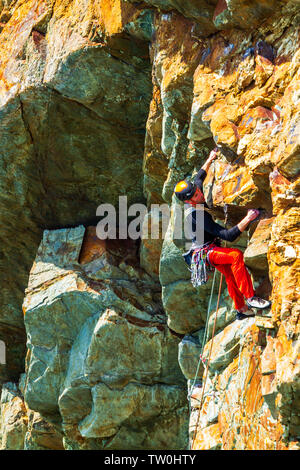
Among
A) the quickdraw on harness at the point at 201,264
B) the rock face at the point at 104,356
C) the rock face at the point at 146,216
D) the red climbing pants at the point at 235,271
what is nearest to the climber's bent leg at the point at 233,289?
the red climbing pants at the point at 235,271

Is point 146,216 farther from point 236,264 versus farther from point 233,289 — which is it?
point 236,264

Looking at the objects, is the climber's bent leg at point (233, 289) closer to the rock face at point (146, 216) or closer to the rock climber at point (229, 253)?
the rock climber at point (229, 253)

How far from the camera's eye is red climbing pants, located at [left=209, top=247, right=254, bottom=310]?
9602mm

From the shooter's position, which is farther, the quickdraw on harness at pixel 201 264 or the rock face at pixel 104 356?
the rock face at pixel 104 356

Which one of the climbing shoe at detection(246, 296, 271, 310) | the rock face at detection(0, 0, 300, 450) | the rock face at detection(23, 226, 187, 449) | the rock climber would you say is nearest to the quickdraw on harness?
the rock climber

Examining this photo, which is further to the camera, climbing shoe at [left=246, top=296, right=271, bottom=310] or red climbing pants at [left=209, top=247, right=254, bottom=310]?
red climbing pants at [left=209, top=247, right=254, bottom=310]

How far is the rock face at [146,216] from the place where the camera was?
9.09m

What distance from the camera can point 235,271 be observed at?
31.8ft

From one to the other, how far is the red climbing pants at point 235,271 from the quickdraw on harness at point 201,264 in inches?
6.4

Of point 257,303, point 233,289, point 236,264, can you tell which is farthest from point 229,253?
point 257,303

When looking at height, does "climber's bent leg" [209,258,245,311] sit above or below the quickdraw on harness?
below

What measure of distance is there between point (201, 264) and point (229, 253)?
0.68m

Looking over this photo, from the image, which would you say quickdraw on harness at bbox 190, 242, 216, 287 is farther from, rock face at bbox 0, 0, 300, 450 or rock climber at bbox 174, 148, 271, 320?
rock face at bbox 0, 0, 300, 450

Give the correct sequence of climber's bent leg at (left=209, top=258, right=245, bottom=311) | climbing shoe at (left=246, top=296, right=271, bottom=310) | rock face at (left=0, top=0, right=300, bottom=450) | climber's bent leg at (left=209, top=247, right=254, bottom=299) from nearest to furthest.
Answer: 1. rock face at (left=0, top=0, right=300, bottom=450)
2. climbing shoe at (left=246, top=296, right=271, bottom=310)
3. climber's bent leg at (left=209, top=247, right=254, bottom=299)
4. climber's bent leg at (left=209, top=258, right=245, bottom=311)
